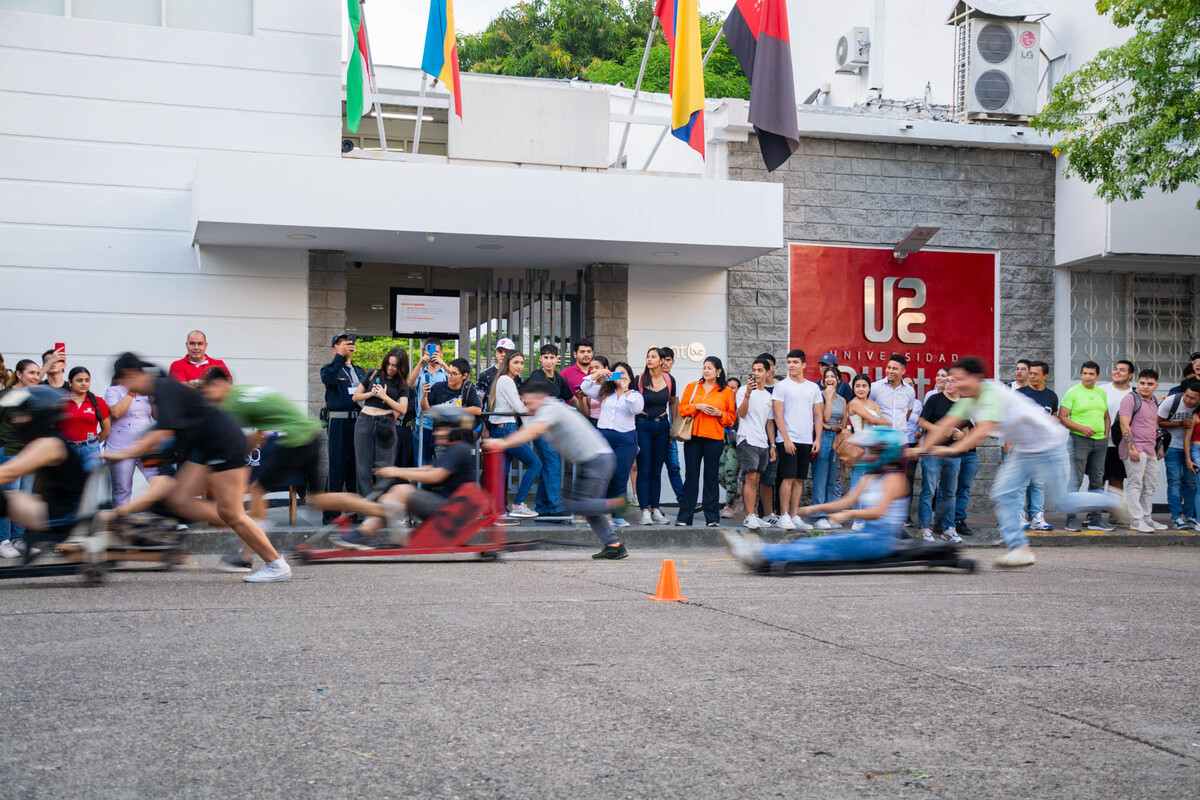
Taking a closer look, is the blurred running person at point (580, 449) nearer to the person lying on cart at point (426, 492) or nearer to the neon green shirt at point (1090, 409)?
the person lying on cart at point (426, 492)

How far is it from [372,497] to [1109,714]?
707cm

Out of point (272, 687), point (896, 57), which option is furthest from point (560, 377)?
point (896, 57)

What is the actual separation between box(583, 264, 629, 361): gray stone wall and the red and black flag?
8.53ft

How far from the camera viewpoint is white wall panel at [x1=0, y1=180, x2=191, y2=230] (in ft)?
53.5

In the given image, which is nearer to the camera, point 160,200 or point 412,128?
point 160,200

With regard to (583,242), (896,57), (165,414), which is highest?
(896,57)

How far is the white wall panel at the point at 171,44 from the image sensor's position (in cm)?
1622

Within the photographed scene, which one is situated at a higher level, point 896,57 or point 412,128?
point 896,57

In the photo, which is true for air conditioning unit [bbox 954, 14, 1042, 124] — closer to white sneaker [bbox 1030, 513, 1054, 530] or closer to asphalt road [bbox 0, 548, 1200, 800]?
white sneaker [bbox 1030, 513, 1054, 530]

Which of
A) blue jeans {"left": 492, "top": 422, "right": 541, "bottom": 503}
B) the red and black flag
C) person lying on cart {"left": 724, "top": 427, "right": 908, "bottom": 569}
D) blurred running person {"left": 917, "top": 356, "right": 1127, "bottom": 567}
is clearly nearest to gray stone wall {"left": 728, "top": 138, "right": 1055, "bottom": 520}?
the red and black flag

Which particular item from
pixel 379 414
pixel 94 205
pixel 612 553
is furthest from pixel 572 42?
pixel 612 553

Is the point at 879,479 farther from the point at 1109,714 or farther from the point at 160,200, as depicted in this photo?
the point at 160,200

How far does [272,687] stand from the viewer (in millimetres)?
5266

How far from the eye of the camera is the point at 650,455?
49.9 ft
